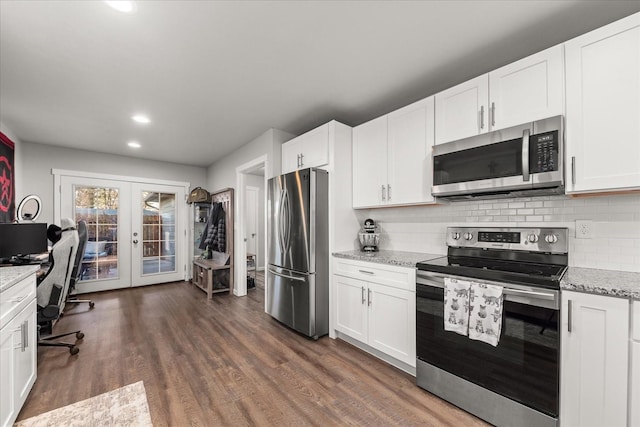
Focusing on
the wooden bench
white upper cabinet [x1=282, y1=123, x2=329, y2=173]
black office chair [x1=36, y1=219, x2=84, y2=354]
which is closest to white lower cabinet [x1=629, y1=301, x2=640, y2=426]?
white upper cabinet [x1=282, y1=123, x2=329, y2=173]

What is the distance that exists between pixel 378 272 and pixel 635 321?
1.47 metres

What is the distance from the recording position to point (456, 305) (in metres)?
1.77

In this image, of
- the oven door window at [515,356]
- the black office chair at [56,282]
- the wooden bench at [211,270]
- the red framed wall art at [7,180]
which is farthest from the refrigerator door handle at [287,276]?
the red framed wall art at [7,180]

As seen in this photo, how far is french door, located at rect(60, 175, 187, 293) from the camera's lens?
4.64 meters

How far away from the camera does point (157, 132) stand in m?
3.79

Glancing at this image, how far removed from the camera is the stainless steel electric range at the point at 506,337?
148cm

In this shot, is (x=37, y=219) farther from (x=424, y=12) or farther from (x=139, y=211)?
(x=424, y=12)

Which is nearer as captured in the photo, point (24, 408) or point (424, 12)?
point (424, 12)

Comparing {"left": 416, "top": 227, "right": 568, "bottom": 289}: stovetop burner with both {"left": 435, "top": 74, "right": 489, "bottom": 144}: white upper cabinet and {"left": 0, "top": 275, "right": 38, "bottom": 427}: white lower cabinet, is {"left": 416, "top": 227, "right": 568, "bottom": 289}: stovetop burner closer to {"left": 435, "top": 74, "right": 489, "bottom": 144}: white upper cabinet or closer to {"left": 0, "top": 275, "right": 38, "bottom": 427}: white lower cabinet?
{"left": 435, "top": 74, "right": 489, "bottom": 144}: white upper cabinet

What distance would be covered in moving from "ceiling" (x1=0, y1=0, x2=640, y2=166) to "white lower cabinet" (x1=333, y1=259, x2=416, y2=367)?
169 centimetres

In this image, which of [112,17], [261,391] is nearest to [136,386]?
[261,391]

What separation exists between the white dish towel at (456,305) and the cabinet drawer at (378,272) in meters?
0.32

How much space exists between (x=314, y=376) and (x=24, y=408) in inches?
76.9

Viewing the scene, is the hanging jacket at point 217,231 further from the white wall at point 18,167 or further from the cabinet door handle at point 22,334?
the cabinet door handle at point 22,334
